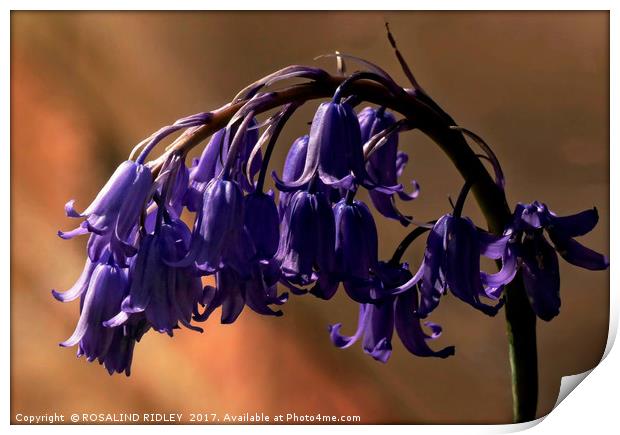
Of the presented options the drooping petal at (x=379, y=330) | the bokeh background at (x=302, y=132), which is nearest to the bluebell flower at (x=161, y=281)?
the drooping petal at (x=379, y=330)

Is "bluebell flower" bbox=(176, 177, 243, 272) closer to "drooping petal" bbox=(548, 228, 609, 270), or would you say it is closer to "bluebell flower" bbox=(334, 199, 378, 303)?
"bluebell flower" bbox=(334, 199, 378, 303)

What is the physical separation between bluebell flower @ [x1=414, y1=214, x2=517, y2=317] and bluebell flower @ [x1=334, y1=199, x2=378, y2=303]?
0.06 metres

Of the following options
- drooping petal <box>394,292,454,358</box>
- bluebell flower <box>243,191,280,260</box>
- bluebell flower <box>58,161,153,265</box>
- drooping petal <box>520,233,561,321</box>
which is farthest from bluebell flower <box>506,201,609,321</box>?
bluebell flower <box>58,161,153,265</box>

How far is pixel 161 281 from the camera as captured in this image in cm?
72

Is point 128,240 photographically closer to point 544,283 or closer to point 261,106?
point 261,106

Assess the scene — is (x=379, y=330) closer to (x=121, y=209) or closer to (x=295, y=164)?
(x=295, y=164)

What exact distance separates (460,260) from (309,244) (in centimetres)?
14

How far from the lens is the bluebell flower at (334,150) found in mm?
730

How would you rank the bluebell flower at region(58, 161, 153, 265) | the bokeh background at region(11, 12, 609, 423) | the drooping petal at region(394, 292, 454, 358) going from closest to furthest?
the bluebell flower at region(58, 161, 153, 265), the drooping petal at region(394, 292, 454, 358), the bokeh background at region(11, 12, 609, 423)

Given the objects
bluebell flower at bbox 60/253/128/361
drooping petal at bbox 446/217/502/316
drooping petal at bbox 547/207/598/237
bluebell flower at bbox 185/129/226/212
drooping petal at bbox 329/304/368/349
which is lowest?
drooping petal at bbox 329/304/368/349

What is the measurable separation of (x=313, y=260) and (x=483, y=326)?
19.4 inches

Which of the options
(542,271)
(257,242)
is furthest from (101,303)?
(542,271)

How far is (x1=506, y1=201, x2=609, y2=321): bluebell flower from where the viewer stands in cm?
79

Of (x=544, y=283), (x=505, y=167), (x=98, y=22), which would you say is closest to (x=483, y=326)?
(x=505, y=167)
